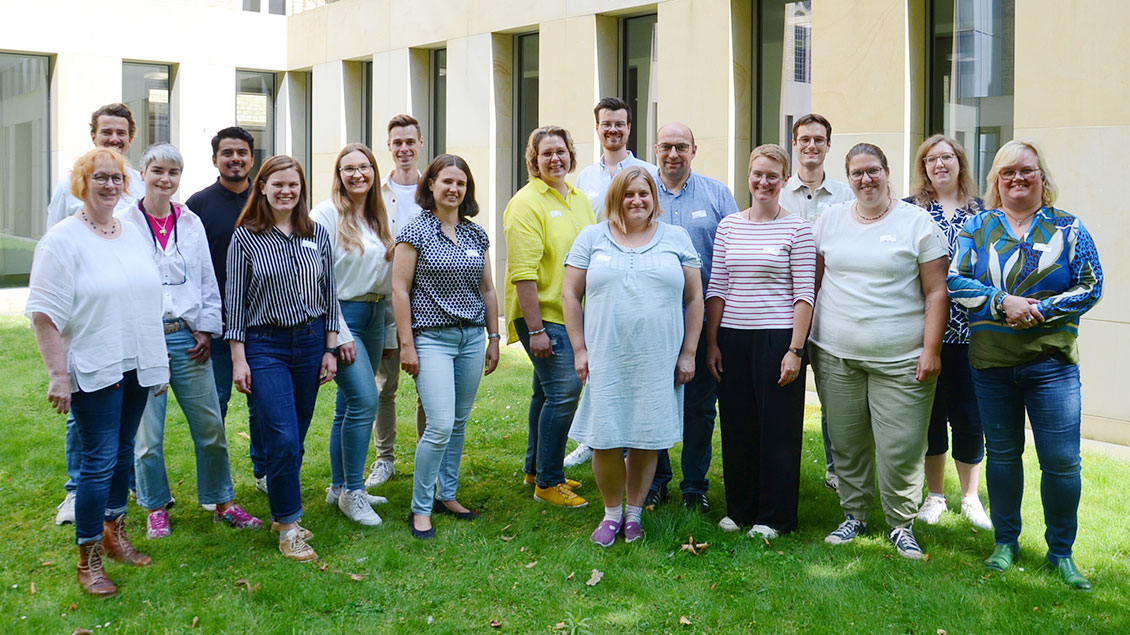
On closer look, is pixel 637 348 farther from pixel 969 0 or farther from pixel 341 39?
pixel 341 39

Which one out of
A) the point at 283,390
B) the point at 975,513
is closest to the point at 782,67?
the point at 975,513

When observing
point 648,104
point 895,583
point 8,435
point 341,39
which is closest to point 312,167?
point 341,39

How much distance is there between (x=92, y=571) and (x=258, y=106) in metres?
13.5

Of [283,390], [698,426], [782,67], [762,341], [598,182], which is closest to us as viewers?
[283,390]

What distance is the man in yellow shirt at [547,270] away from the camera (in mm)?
6090

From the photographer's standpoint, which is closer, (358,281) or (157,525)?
(157,525)

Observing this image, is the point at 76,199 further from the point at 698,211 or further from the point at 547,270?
the point at 698,211

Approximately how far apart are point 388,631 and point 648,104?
8.11 meters

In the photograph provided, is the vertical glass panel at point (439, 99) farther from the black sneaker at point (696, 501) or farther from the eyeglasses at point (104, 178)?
the eyeglasses at point (104, 178)

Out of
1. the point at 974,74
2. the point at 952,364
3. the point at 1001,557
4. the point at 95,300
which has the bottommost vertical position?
the point at 1001,557

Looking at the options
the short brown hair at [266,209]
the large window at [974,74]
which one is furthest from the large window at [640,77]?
the short brown hair at [266,209]

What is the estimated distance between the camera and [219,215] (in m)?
6.02

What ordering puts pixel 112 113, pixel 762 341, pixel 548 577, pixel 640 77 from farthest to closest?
pixel 640 77, pixel 112 113, pixel 762 341, pixel 548 577

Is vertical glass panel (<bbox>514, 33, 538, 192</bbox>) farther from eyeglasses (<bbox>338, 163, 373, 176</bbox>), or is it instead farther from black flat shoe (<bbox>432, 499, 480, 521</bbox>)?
black flat shoe (<bbox>432, 499, 480, 521</bbox>)
